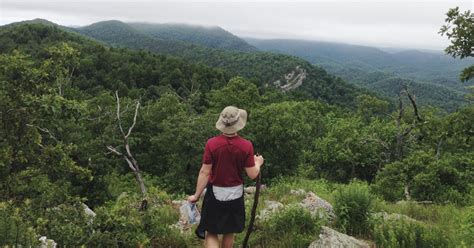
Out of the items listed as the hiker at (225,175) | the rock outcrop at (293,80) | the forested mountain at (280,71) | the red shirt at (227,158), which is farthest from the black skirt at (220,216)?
the rock outcrop at (293,80)

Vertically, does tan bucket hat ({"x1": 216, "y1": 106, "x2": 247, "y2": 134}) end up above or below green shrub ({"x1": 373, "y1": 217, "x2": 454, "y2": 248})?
above

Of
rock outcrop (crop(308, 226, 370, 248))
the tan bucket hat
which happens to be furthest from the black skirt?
rock outcrop (crop(308, 226, 370, 248))

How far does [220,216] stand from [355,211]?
321 centimetres

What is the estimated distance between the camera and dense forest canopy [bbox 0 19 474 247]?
5680mm

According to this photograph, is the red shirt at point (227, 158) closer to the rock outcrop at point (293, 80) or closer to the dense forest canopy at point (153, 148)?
the dense forest canopy at point (153, 148)

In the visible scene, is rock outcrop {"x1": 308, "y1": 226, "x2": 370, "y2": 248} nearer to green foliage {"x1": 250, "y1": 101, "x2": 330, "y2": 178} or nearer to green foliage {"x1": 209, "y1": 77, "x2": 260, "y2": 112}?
green foliage {"x1": 250, "y1": 101, "x2": 330, "y2": 178}

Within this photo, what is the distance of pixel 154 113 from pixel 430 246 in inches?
1246

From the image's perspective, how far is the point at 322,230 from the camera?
640 cm

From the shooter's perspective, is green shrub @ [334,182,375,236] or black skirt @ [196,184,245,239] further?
green shrub @ [334,182,375,236]

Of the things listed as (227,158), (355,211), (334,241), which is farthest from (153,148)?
(227,158)

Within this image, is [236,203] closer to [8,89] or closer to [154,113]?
[8,89]

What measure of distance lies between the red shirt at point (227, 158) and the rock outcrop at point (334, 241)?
2112 mm

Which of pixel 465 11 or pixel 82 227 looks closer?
pixel 82 227

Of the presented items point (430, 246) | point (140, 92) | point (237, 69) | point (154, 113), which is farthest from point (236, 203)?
point (237, 69)
